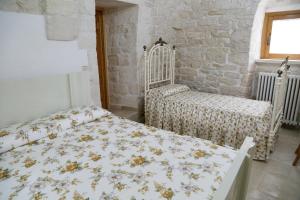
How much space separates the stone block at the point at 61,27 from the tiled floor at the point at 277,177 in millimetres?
2193

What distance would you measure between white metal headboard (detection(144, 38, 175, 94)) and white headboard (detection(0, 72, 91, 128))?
103cm

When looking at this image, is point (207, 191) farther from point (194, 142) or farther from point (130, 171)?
point (194, 142)

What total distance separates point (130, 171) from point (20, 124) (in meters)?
1.02

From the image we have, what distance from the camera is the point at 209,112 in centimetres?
253

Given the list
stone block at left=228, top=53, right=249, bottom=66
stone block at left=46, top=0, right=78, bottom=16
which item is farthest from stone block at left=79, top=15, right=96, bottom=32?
stone block at left=228, top=53, right=249, bottom=66

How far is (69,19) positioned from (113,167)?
1.51 m

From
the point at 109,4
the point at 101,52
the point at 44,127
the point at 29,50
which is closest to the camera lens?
the point at 44,127

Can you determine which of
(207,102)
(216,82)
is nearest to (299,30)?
(216,82)

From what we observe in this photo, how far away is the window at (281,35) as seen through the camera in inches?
124

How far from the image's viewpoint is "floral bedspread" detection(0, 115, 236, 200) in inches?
41.1

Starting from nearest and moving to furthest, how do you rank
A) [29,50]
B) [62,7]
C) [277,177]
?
[29,50] < [62,7] < [277,177]

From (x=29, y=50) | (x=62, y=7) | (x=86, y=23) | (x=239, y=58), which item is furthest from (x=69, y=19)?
(x=239, y=58)

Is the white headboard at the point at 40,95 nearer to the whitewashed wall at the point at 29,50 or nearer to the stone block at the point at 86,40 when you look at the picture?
the whitewashed wall at the point at 29,50

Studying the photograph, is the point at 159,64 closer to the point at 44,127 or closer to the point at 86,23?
the point at 86,23
